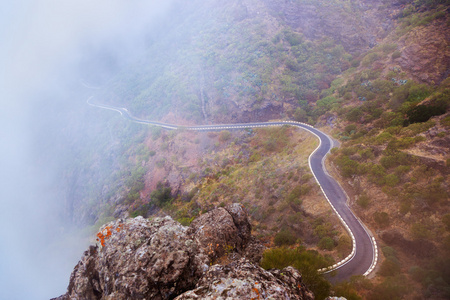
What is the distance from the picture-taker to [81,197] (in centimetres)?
6506

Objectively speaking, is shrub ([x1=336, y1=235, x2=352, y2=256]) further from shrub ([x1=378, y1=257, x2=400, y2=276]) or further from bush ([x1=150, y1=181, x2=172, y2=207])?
bush ([x1=150, y1=181, x2=172, y2=207])

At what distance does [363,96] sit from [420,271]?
34730mm

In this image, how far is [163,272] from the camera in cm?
794

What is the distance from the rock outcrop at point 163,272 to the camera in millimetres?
6367

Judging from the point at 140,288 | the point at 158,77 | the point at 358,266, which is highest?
the point at 158,77

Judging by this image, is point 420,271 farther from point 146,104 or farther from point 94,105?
point 94,105

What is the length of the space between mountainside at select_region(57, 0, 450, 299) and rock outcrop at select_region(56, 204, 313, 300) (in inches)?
407

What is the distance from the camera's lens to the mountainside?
20.5 m

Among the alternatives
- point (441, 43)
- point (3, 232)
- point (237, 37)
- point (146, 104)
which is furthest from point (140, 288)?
point (3, 232)

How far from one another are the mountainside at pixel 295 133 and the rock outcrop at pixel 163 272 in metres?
10.3

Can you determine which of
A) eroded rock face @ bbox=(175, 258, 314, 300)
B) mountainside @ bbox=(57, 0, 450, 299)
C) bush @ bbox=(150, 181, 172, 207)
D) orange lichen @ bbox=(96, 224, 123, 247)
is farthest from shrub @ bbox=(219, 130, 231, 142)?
eroded rock face @ bbox=(175, 258, 314, 300)

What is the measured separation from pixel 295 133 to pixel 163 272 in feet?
133

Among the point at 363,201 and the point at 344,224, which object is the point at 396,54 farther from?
the point at 344,224

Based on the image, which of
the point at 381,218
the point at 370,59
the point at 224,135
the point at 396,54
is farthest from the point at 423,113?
the point at 224,135
